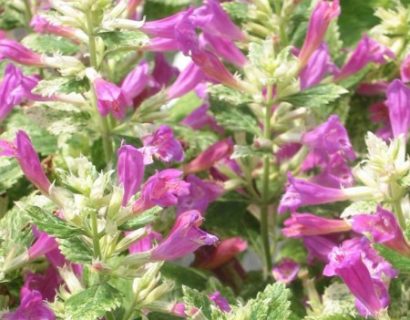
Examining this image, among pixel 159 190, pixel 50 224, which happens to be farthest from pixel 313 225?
pixel 50 224

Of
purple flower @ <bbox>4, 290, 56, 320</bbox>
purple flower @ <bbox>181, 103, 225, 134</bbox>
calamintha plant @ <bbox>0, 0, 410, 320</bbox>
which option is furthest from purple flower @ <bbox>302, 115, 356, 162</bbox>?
purple flower @ <bbox>4, 290, 56, 320</bbox>

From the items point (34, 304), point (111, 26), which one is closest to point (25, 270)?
point (34, 304)

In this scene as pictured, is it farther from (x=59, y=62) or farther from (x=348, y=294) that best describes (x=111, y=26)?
(x=348, y=294)

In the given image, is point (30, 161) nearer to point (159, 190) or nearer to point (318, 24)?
point (159, 190)

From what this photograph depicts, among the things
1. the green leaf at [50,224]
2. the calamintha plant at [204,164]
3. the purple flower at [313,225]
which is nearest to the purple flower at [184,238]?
the calamintha plant at [204,164]

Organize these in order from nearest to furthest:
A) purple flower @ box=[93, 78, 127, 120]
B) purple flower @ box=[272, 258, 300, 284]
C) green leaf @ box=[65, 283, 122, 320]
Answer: green leaf @ box=[65, 283, 122, 320], purple flower @ box=[93, 78, 127, 120], purple flower @ box=[272, 258, 300, 284]

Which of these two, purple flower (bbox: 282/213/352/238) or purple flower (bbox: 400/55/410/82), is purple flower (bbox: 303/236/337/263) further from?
purple flower (bbox: 400/55/410/82)

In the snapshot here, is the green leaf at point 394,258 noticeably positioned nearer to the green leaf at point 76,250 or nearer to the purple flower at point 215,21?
the green leaf at point 76,250

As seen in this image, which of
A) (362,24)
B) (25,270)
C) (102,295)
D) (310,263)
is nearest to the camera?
(102,295)
